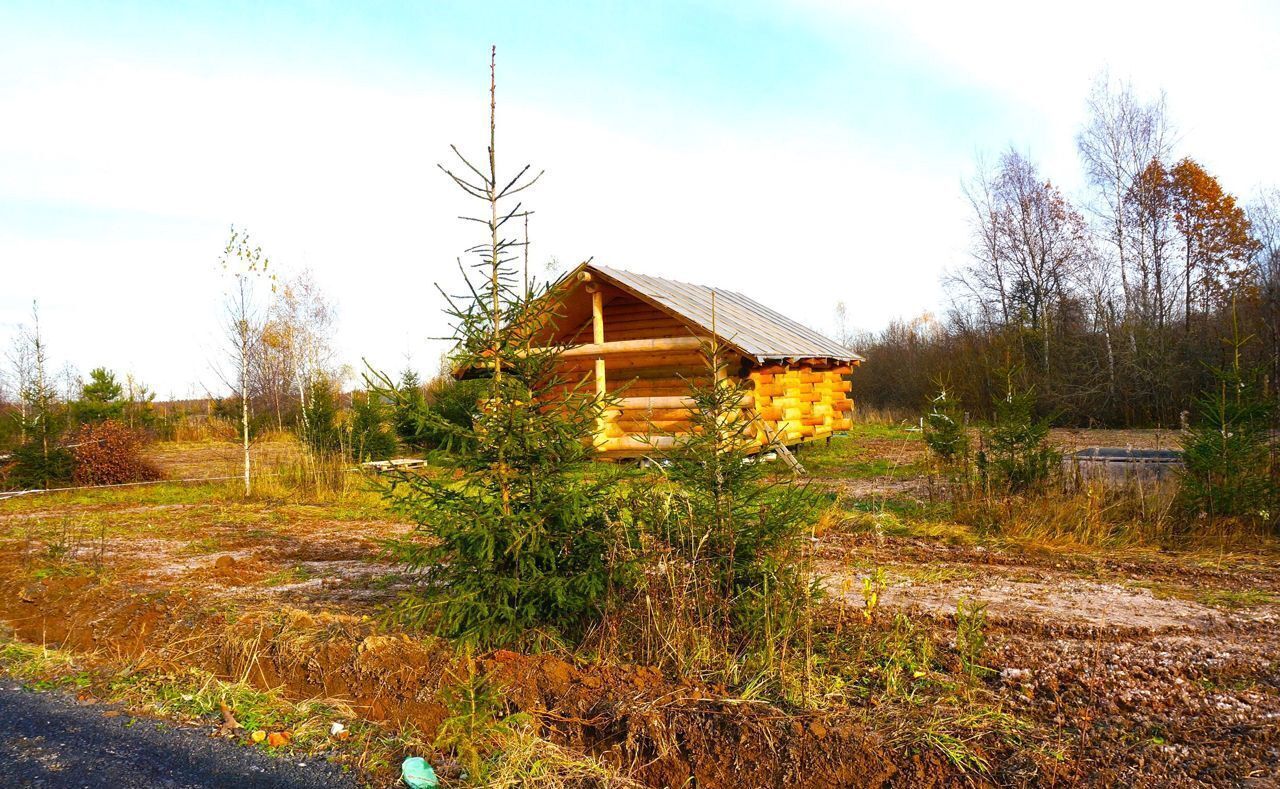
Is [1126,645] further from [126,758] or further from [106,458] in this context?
[106,458]

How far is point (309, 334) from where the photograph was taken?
3456 cm

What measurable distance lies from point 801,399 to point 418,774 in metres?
15.9

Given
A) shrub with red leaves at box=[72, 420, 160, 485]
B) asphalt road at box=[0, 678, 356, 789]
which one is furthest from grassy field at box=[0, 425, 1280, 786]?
shrub with red leaves at box=[72, 420, 160, 485]

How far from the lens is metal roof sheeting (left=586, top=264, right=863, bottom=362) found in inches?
535

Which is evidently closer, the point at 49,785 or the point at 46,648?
the point at 49,785

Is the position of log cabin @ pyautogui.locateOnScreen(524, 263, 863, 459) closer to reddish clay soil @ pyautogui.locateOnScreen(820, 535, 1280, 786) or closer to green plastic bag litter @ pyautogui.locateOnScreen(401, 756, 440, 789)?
reddish clay soil @ pyautogui.locateOnScreen(820, 535, 1280, 786)

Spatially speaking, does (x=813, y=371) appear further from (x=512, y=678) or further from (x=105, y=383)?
(x=105, y=383)

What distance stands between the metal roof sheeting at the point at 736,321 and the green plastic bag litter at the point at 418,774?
26.5ft

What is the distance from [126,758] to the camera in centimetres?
332

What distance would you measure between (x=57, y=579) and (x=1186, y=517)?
441 inches

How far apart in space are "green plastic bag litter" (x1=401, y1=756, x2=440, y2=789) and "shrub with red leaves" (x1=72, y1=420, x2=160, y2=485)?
50.0ft

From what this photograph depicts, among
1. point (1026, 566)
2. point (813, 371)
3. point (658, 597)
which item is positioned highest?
point (813, 371)

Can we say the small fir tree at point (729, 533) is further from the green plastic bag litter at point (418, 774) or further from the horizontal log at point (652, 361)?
the horizontal log at point (652, 361)

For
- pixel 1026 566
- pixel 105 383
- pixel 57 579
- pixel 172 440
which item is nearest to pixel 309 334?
pixel 172 440
